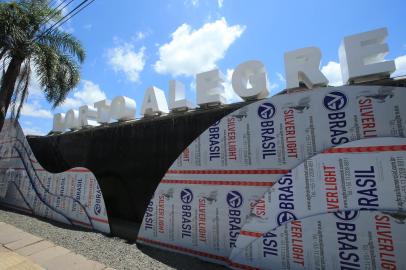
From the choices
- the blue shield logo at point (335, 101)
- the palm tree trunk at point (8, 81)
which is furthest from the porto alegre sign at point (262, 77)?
the palm tree trunk at point (8, 81)

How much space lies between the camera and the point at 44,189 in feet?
32.7

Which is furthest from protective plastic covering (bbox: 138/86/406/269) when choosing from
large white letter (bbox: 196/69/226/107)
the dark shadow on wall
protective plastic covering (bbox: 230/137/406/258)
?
large white letter (bbox: 196/69/226/107)

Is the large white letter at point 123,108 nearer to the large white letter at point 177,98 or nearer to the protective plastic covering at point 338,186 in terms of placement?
the large white letter at point 177,98

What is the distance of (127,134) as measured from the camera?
789cm

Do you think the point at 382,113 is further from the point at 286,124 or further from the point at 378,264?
the point at 378,264

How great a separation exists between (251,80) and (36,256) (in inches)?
235

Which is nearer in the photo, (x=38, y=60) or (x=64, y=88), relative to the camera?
(x=38, y=60)

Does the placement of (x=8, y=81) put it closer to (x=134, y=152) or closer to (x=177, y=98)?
(x=134, y=152)

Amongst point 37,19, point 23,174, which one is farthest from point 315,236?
point 23,174

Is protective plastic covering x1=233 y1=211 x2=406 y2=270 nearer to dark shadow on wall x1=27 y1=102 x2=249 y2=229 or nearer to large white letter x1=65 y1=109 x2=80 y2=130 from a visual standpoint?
dark shadow on wall x1=27 y1=102 x2=249 y2=229

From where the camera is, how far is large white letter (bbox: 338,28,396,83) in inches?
167

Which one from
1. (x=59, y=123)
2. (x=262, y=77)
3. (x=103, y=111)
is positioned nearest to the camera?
(x=262, y=77)

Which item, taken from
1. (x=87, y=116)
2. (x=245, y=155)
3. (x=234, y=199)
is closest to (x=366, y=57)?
(x=245, y=155)

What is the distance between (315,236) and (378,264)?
88 cm
